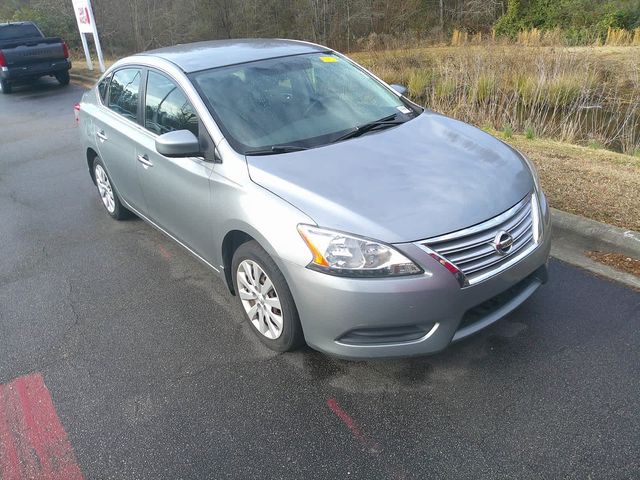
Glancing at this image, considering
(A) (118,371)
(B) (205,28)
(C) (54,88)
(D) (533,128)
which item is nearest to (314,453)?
(A) (118,371)

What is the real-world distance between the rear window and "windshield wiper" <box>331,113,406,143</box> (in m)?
14.3

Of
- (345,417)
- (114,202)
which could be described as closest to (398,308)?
(345,417)

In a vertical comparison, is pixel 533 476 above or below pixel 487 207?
below

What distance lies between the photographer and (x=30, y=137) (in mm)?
Result: 9594

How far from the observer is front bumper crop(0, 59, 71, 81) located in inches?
527

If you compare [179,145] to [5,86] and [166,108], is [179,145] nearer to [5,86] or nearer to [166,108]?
[166,108]

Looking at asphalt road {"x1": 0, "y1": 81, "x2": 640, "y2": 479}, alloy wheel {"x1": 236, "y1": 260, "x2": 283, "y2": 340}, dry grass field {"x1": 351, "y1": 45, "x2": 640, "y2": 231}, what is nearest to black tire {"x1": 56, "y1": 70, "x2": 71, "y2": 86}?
dry grass field {"x1": 351, "y1": 45, "x2": 640, "y2": 231}

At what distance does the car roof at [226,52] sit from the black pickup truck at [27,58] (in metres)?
11.1

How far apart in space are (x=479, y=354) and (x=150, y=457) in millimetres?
1931

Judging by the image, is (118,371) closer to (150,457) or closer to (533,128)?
(150,457)

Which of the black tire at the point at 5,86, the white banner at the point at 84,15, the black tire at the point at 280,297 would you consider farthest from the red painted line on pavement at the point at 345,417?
the white banner at the point at 84,15

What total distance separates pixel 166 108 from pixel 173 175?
0.53 meters

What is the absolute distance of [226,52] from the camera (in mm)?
4105

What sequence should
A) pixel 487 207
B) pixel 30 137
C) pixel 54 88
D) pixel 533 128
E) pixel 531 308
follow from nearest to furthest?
pixel 487 207
pixel 531 308
pixel 533 128
pixel 30 137
pixel 54 88
